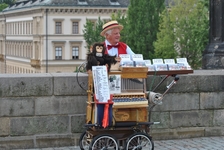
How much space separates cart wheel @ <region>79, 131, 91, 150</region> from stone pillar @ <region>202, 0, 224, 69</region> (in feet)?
14.9

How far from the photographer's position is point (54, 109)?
980 centimetres

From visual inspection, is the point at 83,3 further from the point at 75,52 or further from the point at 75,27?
the point at 75,52

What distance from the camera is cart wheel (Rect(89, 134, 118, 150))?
27.8ft

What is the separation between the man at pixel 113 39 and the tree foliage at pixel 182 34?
4285cm

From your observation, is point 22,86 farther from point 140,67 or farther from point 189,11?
point 189,11

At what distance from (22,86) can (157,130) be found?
2.25m

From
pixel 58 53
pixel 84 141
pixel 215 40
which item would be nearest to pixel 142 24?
pixel 58 53

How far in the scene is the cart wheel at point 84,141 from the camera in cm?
888

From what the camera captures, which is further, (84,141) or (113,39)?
(84,141)

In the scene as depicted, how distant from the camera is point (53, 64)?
84.5 meters

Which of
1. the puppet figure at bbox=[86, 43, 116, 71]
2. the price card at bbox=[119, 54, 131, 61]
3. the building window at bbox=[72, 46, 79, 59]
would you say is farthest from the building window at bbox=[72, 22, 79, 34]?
the puppet figure at bbox=[86, 43, 116, 71]

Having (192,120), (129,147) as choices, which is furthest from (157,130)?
(129,147)

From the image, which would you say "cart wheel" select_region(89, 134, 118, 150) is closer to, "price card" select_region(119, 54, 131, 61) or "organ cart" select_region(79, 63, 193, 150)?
"organ cart" select_region(79, 63, 193, 150)

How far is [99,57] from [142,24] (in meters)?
52.4
